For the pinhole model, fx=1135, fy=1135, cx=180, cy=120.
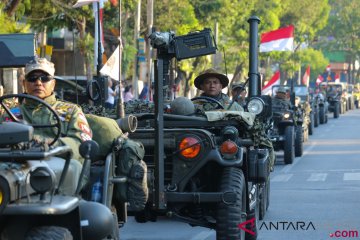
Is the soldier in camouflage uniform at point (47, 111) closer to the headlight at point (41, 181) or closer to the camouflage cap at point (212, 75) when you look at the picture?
the headlight at point (41, 181)

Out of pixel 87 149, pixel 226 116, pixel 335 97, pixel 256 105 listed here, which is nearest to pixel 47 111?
pixel 87 149

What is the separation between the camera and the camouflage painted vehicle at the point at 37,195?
5906 mm

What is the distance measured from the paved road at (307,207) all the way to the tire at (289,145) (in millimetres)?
147

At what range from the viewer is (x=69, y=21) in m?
33.0

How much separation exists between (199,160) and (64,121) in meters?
2.48

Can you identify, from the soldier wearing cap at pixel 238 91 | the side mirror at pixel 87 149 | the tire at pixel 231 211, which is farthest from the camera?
the soldier wearing cap at pixel 238 91

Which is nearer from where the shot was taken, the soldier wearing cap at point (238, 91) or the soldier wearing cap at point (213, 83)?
the soldier wearing cap at point (238, 91)

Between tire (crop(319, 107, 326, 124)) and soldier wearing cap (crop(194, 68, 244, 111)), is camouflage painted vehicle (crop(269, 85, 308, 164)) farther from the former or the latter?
tire (crop(319, 107, 326, 124))

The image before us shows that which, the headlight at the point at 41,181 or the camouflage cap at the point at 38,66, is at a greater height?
the camouflage cap at the point at 38,66

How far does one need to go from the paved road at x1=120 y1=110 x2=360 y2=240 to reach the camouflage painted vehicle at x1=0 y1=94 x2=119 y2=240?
4.84 m

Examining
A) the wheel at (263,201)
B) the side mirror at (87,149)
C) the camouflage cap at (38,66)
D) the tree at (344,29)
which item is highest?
the tree at (344,29)

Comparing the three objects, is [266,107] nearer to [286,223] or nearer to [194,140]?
[286,223]

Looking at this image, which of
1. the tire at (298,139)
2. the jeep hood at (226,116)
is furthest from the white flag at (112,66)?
the jeep hood at (226,116)

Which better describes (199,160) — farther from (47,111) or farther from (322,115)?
(322,115)
